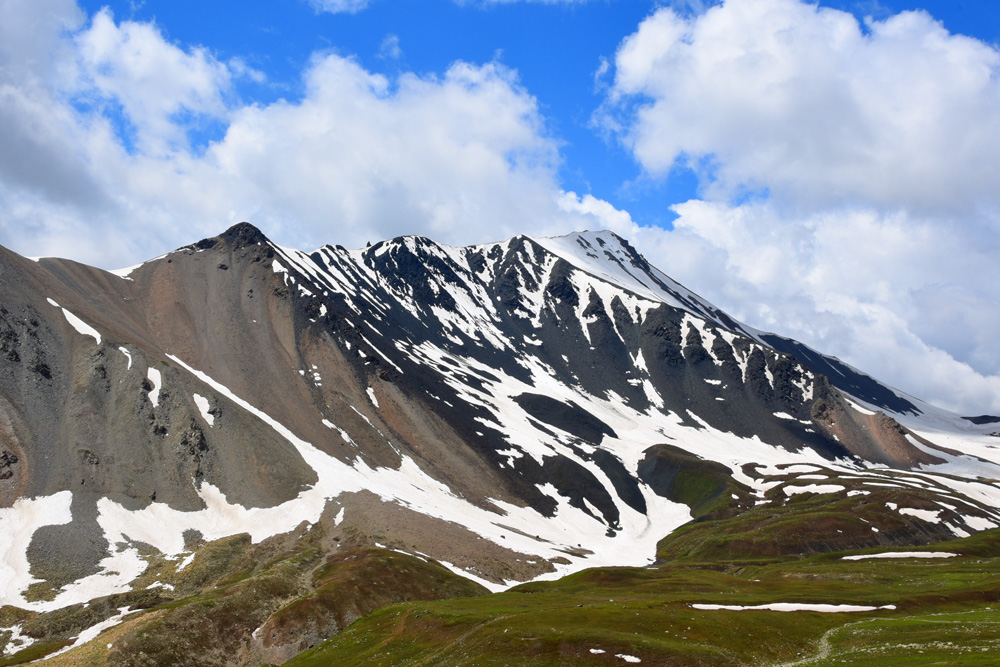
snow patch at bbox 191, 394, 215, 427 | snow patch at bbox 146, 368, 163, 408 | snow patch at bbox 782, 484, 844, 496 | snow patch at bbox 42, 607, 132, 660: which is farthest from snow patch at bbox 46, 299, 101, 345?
snow patch at bbox 782, 484, 844, 496

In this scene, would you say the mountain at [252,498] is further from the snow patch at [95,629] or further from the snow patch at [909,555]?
the snow patch at [909,555]

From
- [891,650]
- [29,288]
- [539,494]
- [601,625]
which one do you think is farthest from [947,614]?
[29,288]

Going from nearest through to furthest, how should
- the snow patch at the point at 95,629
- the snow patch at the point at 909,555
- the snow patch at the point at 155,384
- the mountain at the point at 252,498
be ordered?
the snow patch at the point at 95,629
the mountain at the point at 252,498
the snow patch at the point at 909,555
the snow patch at the point at 155,384

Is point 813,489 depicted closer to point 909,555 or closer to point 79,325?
point 909,555

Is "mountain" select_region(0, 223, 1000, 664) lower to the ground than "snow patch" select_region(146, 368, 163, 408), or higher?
lower

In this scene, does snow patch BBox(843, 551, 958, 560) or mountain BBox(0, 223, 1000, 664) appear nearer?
mountain BBox(0, 223, 1000, 664)

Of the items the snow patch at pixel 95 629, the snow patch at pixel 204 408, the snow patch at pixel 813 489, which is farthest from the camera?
the snow patch at pixel 813 489

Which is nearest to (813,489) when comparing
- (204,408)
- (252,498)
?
(252,498)

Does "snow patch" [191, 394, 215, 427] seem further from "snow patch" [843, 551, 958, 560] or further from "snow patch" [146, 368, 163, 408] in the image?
"snow patch" [843, 551, 958, 560]

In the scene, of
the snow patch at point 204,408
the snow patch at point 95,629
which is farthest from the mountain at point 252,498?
the snow patch at point 95,629

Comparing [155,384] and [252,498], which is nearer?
[252,498]

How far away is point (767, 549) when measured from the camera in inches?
5359

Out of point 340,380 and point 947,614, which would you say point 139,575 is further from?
point 947,614

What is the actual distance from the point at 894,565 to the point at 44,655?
378 feet
